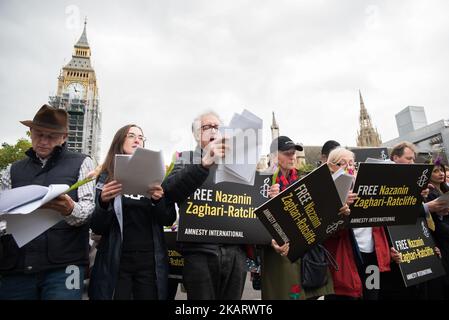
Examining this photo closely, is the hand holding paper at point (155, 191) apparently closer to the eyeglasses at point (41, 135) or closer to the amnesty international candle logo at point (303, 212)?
the amnesty international candle logo at point (303, 212)

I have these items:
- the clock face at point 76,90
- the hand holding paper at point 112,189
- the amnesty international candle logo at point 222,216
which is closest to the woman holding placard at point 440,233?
the amnesty international candle logo at point 222,216

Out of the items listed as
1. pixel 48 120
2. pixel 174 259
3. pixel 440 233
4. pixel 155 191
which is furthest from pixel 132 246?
pixel 440 233

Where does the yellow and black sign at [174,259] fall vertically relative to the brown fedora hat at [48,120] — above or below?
below

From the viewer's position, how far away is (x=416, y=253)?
3.21 metres

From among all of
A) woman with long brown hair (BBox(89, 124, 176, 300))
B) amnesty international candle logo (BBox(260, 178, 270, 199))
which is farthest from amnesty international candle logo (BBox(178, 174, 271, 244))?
woman with long brown hair (BBox(89, 124, 176, 300))

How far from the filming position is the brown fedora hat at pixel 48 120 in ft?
7.79

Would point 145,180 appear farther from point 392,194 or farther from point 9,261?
point 392,194

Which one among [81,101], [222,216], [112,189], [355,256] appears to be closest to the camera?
[112,189]

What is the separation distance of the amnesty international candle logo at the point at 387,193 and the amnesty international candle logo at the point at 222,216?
Result: 90 cm

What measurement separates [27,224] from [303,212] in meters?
1.93

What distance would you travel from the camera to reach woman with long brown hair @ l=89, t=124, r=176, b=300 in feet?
7.09

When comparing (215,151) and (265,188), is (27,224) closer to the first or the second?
(215,151)

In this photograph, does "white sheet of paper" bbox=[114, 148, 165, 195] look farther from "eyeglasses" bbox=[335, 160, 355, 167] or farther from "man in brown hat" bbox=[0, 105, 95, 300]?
"eyeglasses" bbox=[335, 160, 355, 167]
